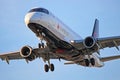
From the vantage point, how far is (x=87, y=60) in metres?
57.0

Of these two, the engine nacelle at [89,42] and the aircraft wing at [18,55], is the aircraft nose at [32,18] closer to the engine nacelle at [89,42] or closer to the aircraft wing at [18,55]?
the aircraft wing at [18,55]

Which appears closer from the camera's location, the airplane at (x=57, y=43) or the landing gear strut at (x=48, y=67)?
the airplane at (x=57, y=43)

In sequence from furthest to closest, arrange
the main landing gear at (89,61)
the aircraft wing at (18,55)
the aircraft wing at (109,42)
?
Result: 1. the main landing gear at (89,61)
2. the aircraft wing at (18,55)
3. the aircraft wing at (109,42)

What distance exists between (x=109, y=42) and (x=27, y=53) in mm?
11373

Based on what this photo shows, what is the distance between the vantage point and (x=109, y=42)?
182ft

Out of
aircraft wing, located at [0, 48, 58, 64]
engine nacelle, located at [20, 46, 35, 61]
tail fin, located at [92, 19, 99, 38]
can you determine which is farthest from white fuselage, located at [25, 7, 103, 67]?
tail fin, located at [92, 19, 99, 38]

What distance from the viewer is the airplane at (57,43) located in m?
49.8

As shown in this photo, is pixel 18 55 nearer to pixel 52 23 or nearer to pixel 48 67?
pixel 48 67

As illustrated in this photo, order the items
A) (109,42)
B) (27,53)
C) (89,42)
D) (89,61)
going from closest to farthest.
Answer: (89,42) < (27,53) < (109,42) < (89,61)

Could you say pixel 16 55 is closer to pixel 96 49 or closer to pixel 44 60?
pixel 44 60

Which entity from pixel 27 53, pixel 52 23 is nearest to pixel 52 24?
pixel 52 23

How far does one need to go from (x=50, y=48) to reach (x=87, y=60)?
7216mm

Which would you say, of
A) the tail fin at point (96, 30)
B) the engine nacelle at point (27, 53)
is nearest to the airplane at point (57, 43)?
the engine nacelle at point (27, 53)

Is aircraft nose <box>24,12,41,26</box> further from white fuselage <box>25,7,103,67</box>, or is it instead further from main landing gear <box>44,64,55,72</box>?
main landing gear <box>44,64,55,72</box>
